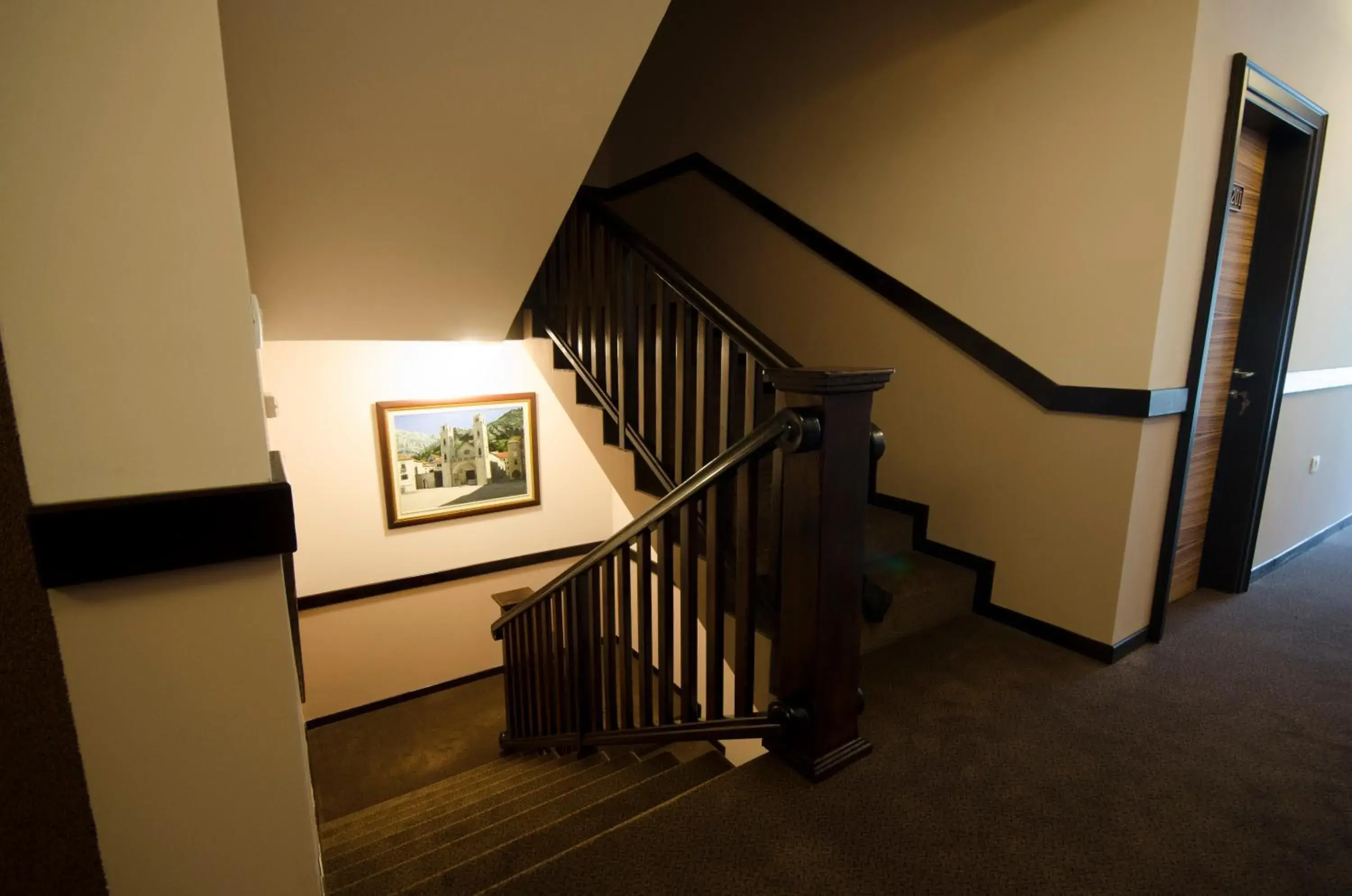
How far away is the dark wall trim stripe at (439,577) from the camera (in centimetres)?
386

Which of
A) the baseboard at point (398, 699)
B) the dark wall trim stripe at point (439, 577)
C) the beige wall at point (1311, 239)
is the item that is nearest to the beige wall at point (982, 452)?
the beige wall at point (1311, 239)

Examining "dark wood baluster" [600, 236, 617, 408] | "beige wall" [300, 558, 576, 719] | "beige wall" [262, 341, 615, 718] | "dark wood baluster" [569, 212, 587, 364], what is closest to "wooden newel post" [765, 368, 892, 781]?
"dark wood baluster" [600, 236, 617, 408]

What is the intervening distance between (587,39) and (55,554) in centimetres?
179

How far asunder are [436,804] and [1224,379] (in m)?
3.81

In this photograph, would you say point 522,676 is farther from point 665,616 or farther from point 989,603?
point 989,603

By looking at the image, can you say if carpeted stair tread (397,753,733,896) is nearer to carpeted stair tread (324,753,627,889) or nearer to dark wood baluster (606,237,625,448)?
carpeted stair tread (324,753,627,889)

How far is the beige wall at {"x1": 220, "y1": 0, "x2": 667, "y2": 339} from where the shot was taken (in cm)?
165

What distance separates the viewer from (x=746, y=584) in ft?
5.06

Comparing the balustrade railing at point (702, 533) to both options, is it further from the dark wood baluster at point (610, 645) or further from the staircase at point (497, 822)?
the staircase at point (497, 822)

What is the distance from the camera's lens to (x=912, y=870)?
123cm

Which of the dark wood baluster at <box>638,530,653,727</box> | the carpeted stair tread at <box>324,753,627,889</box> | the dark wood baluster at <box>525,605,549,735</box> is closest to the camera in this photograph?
the dark wood baluster at <box>638,530,653,727</box>

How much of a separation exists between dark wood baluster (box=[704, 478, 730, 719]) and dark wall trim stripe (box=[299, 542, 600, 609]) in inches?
110

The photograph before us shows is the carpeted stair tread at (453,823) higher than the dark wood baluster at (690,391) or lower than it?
lower

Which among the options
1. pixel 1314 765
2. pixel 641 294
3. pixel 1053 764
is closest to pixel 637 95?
pixel 641 294
